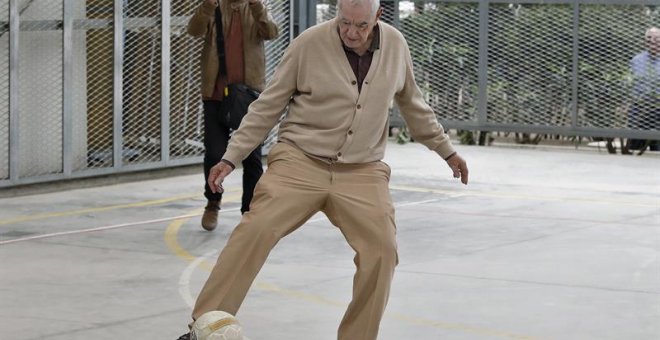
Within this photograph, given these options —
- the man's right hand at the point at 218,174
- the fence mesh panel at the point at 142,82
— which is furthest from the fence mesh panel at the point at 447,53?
the man's right hand at the point at 218,174

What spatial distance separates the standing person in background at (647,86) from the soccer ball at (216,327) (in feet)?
43.3

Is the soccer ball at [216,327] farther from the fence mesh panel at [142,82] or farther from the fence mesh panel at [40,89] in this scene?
the fence mesh panel at [142,82]

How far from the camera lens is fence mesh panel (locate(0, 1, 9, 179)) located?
505 inches

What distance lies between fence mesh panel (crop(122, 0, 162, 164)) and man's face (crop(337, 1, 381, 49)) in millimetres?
7986

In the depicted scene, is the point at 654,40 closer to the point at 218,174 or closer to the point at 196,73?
the point at 196,73

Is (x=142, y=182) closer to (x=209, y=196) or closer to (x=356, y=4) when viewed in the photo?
(x=209, y=196)

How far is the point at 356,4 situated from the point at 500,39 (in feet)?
43.0

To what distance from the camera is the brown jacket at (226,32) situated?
424 inches

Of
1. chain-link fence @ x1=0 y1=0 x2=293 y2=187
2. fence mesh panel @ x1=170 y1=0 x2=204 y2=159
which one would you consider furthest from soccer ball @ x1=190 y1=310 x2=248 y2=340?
fence mesh panel @ x1=170 y1=0 x2=204 y2=159

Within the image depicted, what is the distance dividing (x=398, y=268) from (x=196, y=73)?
619 cm

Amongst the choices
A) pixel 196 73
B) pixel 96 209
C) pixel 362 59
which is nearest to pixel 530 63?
pixel 196 73

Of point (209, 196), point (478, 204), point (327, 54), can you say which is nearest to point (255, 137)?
point (327, 54)

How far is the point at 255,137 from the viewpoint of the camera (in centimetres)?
675

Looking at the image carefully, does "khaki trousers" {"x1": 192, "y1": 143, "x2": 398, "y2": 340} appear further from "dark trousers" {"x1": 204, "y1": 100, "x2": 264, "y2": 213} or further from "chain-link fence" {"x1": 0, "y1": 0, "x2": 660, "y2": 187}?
"chain-link fence" {"x1": 0, "y1": 0, "x2": 660, "y2": 187}
